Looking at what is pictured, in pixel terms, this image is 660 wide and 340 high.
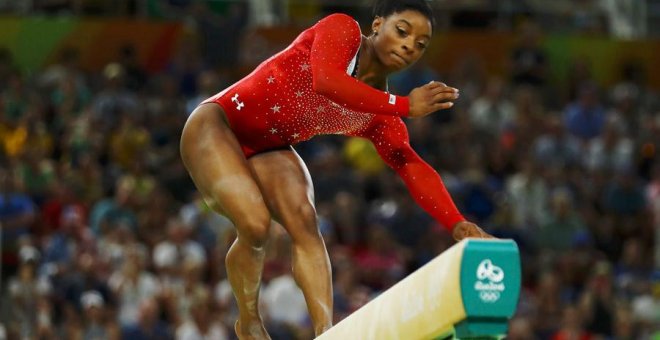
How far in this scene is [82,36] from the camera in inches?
589

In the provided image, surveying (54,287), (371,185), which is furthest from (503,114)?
(54,287)

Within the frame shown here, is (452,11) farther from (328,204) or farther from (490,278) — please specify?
(490,278)

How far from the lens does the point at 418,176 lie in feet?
20.2

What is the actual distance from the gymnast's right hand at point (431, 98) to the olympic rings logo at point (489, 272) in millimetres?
1424

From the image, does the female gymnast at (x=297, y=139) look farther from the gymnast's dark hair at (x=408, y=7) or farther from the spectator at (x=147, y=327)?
the spectator at (x=147, y=327)

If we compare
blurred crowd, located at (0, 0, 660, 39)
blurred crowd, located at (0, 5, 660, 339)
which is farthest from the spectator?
blurred crowd, located at (0, 0, 660, 39)

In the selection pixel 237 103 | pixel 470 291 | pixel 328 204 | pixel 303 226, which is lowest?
pixel 328 204

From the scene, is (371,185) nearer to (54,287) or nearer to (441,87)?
(54,287)

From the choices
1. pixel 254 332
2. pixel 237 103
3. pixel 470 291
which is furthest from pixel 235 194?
pixel 470 291

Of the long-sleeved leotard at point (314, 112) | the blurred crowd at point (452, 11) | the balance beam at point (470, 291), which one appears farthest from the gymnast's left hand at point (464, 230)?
the blurred crowd at point (452, 11)

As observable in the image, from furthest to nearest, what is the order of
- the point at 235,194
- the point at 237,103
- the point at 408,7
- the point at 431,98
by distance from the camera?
the point at 237,103 < the point at 235,194 < the point at 408,7 < the point at 431,98

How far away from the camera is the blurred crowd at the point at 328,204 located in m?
11.3

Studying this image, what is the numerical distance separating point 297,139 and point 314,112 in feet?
0.83

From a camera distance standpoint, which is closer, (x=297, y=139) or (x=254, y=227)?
(x=254, y=227)
